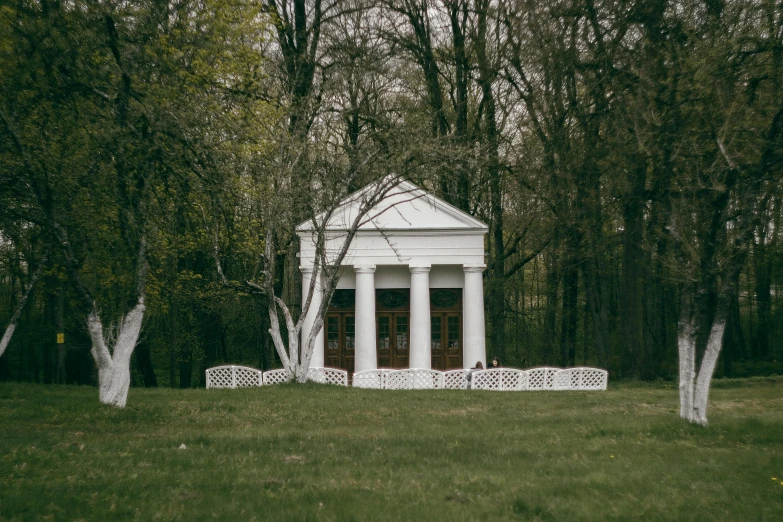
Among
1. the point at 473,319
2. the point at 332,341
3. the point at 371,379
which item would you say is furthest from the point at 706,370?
the point at 332,341

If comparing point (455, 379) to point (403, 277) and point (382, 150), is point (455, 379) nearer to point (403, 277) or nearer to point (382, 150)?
point (403, 277)

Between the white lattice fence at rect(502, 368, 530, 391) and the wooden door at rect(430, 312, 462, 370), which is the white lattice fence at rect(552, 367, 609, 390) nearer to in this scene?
the white lattice fence at rect(502, 368, 530, 391)

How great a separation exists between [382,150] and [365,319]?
25.3 ft

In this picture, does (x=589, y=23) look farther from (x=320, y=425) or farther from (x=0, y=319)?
(x=0, y=319)

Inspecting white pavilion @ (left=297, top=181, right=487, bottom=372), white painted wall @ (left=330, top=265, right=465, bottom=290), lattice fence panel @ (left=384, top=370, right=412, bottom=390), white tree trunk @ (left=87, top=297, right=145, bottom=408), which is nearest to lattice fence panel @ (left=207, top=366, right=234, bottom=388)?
white pavilion @ (left=297, top=181, right=487, bottom=372)

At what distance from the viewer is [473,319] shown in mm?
25734

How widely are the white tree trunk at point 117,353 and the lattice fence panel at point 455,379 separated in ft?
36.2

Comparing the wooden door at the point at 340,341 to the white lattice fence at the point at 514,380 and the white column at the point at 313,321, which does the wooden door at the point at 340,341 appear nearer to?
the white column at the point at 313,321

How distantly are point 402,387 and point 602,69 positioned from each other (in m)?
10.9

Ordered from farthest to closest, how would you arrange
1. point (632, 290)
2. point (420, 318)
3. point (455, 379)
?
point (420, 318) < point (632, 290) < point (455, 379)

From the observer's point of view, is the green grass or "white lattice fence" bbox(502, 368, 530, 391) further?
"white lattice fence" bbox(502, 368, 530, 391)

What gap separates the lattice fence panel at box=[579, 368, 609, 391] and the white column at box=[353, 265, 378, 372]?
6.90 metres

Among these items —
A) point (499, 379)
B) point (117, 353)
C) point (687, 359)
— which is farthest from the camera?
point (499, 379)

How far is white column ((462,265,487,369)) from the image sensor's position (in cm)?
2562
